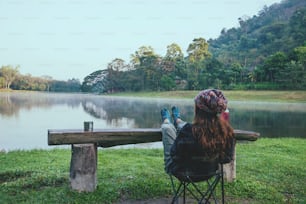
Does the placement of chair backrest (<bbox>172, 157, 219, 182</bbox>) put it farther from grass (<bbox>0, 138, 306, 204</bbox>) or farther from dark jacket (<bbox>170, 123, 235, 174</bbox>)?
grass (<bbox>0, 138, 306, 204</bbox>)

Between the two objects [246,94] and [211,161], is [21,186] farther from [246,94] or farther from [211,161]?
[246,94]

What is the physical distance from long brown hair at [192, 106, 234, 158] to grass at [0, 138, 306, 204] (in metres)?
1.15

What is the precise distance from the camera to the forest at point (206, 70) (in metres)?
45.5

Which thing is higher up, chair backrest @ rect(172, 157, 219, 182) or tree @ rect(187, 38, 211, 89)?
tree @ rect(187, 38, 211, 89)

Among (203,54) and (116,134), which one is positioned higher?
(203,54)

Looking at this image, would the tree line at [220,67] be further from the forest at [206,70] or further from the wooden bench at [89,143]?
the wooden bench at [89,143]

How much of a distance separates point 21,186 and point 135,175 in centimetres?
135

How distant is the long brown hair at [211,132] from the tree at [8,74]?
268 feet

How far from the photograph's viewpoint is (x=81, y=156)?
3.29 metres

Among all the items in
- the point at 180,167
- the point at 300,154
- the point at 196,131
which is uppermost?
the point at 196,131

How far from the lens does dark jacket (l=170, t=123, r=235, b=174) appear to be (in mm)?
2334

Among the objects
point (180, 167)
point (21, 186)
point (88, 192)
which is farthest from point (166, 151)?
point (21, 186)

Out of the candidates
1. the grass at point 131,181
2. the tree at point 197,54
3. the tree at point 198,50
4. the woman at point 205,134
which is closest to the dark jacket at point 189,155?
the woman at point 205,134

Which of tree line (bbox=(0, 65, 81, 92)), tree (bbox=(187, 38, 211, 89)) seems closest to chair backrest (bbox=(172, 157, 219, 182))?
tree (bbox=(187, 38, 211, 89))
